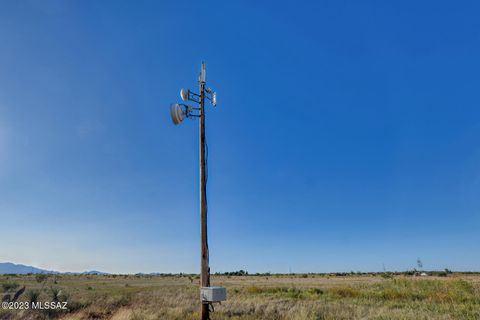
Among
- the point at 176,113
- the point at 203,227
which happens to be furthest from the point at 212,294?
the point at 176,113

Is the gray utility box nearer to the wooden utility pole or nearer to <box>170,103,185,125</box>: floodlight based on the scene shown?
the wooden utility pole

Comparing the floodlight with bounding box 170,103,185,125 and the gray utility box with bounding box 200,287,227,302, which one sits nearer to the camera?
the gray utility box with bounding box 200,287,227,302

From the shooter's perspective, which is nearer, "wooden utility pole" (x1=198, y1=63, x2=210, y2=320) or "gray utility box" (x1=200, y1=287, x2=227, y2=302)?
"gray utility box" (x1=200, y1=287, x2=227, y2=302)

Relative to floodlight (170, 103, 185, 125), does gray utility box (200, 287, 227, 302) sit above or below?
below

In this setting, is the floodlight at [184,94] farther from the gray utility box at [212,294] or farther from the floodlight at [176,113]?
the gray utility box at [212,294]

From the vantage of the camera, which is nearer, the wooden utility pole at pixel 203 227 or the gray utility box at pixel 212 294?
the gray utility box at pixel 212 294

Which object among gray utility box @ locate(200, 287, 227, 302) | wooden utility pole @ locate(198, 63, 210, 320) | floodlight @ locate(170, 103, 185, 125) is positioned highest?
floodlight @ locate(170, 103, 185, 125)

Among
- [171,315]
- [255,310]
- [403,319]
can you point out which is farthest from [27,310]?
[403,319]

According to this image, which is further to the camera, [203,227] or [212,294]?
[203,227]

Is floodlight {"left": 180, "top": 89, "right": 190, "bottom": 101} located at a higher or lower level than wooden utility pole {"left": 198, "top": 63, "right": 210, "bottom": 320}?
higher

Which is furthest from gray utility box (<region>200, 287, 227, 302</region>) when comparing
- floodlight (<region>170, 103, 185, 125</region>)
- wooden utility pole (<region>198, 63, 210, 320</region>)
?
floodlight (<region>170, 103, 185, 125</region>)

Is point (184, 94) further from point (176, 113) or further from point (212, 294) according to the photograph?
point (212, 294)

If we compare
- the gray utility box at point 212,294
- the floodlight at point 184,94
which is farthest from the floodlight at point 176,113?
the gray utility box at point 212,294

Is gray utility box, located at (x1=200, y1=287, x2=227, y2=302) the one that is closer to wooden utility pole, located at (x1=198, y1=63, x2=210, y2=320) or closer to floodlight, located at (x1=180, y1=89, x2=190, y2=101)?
wooden utility pole, located at (x1=198, y1=63, x2=210, y2=320)
